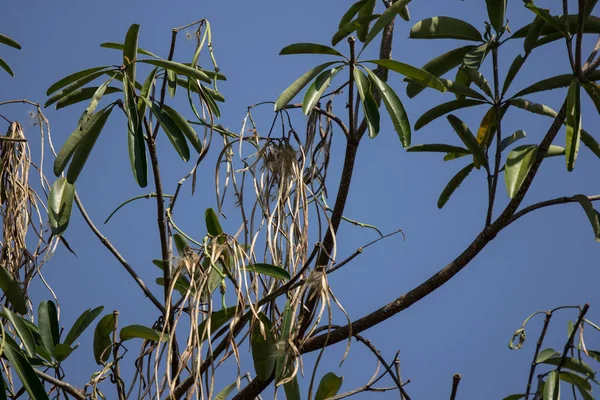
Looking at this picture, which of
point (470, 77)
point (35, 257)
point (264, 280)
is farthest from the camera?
point (35, 257)

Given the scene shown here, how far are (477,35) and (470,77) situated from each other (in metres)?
0.07

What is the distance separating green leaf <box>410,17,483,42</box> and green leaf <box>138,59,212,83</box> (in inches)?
13.7

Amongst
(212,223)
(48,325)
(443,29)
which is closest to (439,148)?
(443,29)

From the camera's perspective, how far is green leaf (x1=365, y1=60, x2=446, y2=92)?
41.5 inches

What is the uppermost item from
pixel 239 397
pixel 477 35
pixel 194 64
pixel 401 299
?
pixel 477 35

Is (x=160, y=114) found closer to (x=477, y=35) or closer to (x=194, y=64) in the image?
(x=194, y=64)

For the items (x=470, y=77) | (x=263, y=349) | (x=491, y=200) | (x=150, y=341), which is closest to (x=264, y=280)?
(x=263, y=349)

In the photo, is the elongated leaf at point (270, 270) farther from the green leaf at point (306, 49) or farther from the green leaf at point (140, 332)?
the green leaf at point (306, 49)

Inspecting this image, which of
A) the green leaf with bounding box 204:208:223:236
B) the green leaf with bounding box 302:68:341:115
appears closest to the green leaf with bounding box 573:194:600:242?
the green leaf with bounding box 302:68:341:115

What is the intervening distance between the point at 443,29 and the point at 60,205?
61cm

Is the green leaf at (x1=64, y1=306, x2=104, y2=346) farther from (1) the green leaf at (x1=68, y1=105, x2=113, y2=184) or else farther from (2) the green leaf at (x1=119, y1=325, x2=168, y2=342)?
(1) the green leaf at (x1=68, y1=105, x2=113, y2=184)

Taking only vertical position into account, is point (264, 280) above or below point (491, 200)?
below

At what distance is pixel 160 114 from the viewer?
1133 mm

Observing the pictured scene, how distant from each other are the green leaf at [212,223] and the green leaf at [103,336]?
0.79 feet
